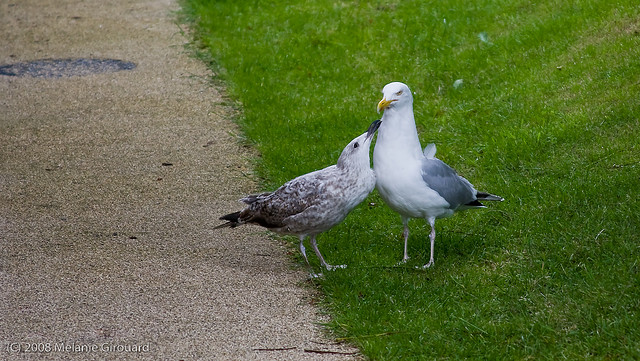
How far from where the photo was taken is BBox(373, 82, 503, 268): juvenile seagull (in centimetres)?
540

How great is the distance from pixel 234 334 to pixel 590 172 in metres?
3.39

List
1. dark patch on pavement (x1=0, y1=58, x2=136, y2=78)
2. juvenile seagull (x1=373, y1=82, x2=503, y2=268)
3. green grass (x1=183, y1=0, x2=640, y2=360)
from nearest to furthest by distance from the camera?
green grass (x1=183, y1=0, x2=640, y2=360), juvenile seagull (x1=373, y1=82, x2=503, y2=268), dark patch on pavement (x1=0, y1=58, x2=136, y2=78)

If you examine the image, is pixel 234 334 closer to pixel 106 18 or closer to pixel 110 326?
pixel 110 326

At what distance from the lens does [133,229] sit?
6367 mm

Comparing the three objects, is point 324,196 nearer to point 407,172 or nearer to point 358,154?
point 358,154

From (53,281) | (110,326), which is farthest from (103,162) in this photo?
(110,326)

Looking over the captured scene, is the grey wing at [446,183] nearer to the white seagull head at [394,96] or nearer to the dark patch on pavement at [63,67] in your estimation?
the white seagull head at [394,96]

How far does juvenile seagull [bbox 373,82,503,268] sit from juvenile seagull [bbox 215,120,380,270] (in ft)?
0.36

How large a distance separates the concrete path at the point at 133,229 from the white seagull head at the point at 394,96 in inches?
54.9

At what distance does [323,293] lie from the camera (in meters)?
5.44

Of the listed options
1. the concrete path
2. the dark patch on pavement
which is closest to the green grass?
the concrete path

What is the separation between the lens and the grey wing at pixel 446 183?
5477 mm

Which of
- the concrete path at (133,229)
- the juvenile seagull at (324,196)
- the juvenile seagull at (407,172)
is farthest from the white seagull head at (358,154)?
the concrete path at (133,229)

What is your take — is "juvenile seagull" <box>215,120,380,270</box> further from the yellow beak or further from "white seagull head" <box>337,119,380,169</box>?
the yellow beak
